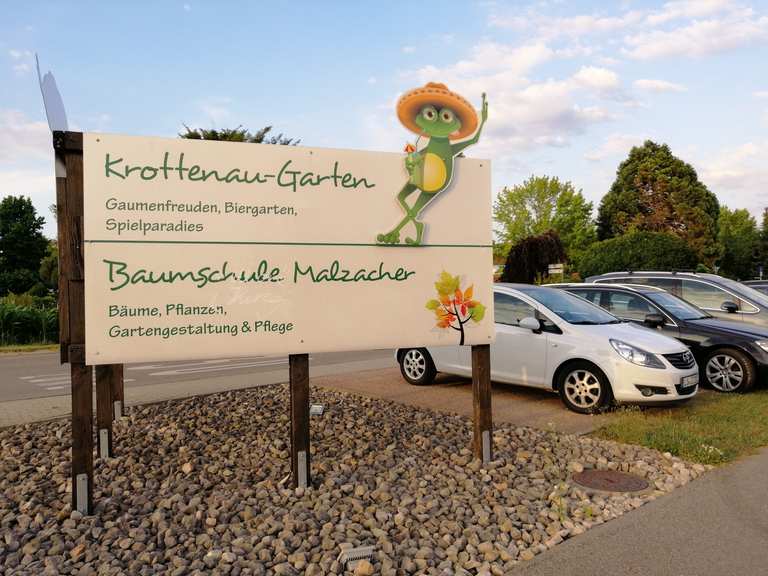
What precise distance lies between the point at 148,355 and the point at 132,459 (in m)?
1.43

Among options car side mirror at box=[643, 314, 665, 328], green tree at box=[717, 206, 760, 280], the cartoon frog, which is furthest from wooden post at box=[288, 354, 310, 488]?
green tree at box=[717, 206, 760, 280]

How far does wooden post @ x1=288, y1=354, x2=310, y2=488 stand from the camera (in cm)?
471

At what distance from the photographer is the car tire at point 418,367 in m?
9.40

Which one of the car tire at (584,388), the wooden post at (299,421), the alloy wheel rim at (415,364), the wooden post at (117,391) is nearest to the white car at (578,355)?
the car tire at (584,388)

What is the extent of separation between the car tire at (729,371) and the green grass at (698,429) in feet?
2.19

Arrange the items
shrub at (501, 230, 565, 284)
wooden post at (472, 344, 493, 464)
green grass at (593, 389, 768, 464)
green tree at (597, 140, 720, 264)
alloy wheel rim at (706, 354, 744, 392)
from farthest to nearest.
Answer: green tree at (597, 140, 720, 264)
shrub at (501, 230, 565, 284)
alloy wheel rim at (706, 354, 744, 392)
green grass at (593, 389, 768, 464)
wooden post at (472, 344, 493, 464)

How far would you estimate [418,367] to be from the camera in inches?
374

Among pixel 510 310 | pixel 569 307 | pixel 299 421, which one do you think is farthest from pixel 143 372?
pixel 299 421

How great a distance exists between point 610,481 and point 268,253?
10.5ft

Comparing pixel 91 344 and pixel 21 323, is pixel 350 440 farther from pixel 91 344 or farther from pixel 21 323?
pixel 21 323

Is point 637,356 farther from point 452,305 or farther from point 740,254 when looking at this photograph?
point 740,254

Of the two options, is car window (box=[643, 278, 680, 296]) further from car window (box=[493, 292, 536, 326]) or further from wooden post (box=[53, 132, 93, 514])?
wooden post (box=[53, 132, 93, 514])

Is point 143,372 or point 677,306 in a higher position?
point 677,306

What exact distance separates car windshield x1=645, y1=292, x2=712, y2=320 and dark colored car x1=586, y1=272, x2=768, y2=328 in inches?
21.4
